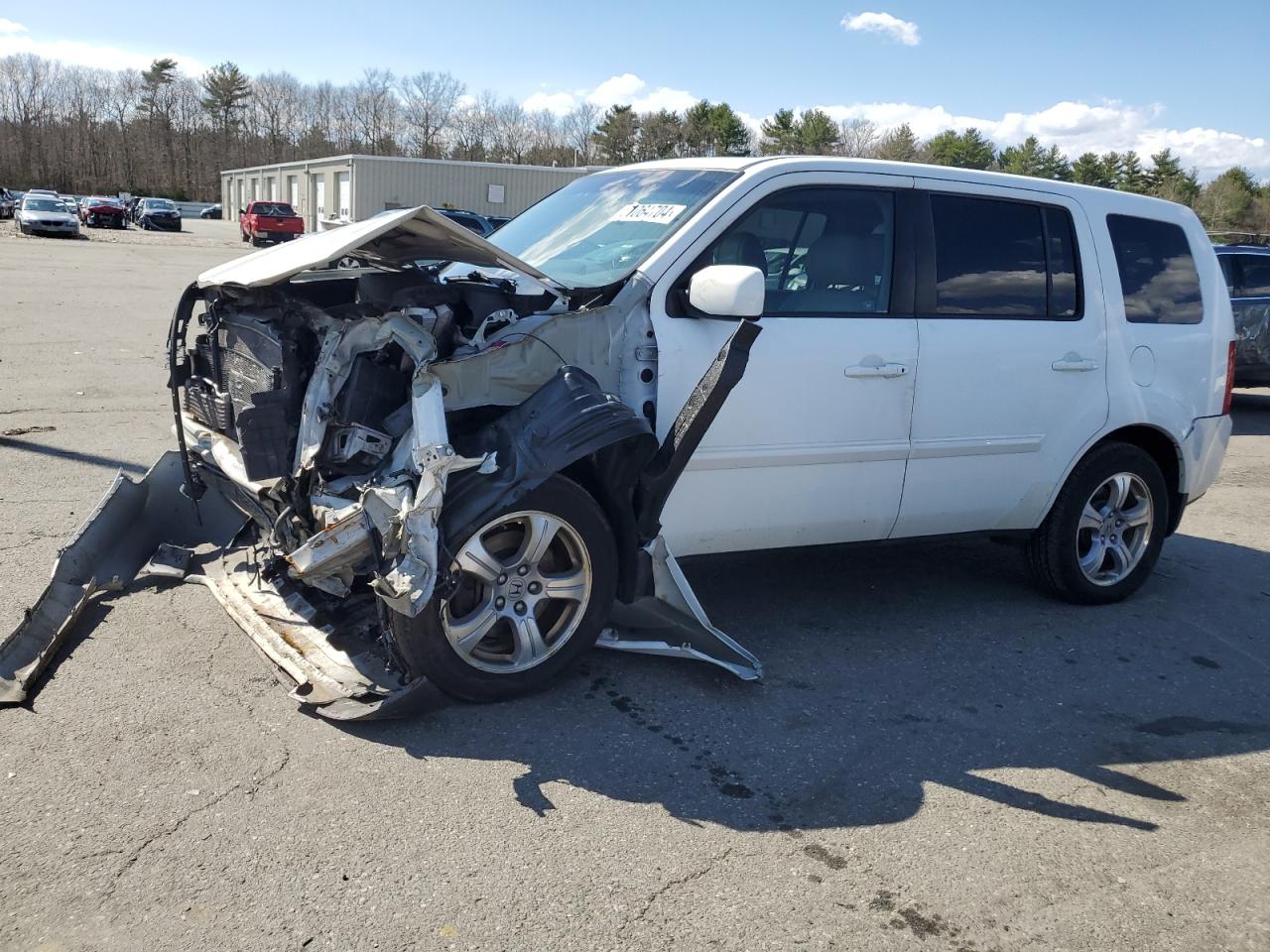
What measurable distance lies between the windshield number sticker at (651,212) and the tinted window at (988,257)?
121cm

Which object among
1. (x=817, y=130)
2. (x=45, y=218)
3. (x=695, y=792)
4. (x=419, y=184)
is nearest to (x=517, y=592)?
(x=695, y=792)

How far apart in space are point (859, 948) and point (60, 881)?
207 cm

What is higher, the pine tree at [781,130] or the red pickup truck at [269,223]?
the pine tree at [781,130]

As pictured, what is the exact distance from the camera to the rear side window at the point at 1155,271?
520 cm

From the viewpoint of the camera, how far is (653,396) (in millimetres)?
3936

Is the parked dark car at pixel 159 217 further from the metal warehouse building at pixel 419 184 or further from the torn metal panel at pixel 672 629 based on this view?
the torn metal panel at pixel 672 629

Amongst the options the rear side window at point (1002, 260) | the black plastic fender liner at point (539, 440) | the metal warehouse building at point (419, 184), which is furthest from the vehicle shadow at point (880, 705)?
the metal warehouse building at point (419, 184)

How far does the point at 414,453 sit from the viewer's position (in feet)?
11.1

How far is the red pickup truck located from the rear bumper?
40538mm

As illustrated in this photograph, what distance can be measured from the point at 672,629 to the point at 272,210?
4290 centimetres

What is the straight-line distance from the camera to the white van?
3.62 metres

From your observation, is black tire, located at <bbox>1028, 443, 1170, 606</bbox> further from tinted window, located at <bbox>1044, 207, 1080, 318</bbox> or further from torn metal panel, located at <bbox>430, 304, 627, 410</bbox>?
torn metal panel, located at <bbox>430, 304, 627, 410</bbox>

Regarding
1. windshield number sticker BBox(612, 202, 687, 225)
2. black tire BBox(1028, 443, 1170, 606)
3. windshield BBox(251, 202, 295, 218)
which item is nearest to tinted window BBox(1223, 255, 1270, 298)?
black tire BBox(1028, 443, 1170, 606)

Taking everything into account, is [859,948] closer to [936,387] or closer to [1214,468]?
[936,387]
